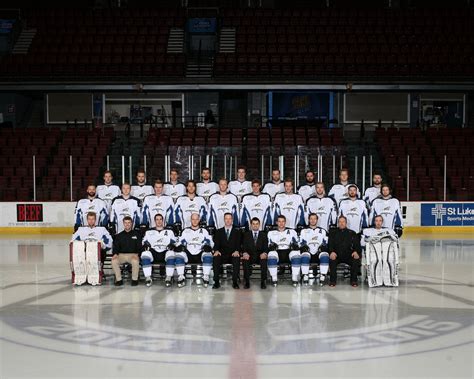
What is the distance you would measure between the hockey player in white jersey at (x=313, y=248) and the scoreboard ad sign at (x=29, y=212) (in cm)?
1037

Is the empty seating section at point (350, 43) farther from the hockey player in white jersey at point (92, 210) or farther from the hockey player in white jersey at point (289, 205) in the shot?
the hockey player in white jersey at point (92, 210)

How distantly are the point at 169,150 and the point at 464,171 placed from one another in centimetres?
841

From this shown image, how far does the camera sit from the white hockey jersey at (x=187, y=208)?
12.6m

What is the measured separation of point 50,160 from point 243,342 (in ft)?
50.0

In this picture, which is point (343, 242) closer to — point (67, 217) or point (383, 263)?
point (383, 263)

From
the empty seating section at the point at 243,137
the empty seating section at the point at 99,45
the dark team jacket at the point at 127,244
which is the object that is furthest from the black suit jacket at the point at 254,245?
the empty seating section at the point at 99,45

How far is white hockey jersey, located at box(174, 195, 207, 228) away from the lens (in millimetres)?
12586

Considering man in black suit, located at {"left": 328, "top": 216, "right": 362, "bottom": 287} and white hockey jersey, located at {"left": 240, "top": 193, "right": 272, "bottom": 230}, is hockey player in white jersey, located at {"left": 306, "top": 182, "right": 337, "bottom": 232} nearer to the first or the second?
white hockey jersey, located at {"left": 240, "top": 193, "right": 272, "bottom": 230}

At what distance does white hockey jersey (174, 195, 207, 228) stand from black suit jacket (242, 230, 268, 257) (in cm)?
132

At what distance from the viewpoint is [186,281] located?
12.0 m

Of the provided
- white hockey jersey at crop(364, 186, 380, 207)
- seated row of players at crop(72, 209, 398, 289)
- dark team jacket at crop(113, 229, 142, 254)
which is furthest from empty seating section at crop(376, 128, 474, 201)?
dark team jacket at crop(113, 229, 142, 254)

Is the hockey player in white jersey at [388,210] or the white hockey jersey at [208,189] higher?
the white hockey jersey at [208,189]

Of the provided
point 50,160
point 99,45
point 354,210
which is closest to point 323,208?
point 354,210

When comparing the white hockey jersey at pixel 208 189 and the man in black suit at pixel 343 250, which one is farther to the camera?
the white hockey jersey at pixel 208 189
